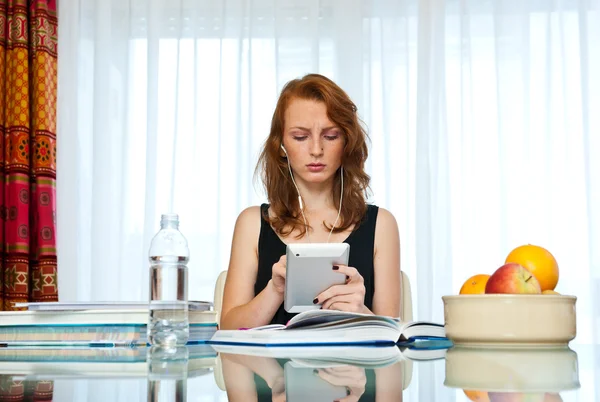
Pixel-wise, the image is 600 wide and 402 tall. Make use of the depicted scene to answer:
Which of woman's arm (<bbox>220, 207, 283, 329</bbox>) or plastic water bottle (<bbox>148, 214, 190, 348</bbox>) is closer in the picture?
plastic water bottle (<bbox>148, 214, 190, 348</bbox>)

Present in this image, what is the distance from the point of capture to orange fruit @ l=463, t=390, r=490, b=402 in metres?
0.47

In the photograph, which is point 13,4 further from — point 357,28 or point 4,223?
point 357,28

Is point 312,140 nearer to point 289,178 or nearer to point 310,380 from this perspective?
point 289,178

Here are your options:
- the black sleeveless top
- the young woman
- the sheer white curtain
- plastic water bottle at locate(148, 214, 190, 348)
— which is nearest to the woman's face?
the young woman

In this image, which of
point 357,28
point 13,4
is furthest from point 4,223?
point 357,28

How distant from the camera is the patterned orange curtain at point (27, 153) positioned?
3.54 m

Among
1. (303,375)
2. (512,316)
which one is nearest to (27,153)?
(512,316)

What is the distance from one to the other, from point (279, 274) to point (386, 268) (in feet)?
1.85

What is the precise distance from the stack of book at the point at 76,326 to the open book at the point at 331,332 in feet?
0.42

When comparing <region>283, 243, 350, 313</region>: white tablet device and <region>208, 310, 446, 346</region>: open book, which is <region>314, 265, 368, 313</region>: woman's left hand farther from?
<region>208, 310, 446, 346</region>: open book

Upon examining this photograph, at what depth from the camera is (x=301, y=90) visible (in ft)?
6.71

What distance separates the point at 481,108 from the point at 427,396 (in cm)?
333

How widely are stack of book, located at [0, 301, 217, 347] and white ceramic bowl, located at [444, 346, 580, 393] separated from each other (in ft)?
1.46

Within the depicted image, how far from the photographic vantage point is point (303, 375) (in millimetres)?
613
